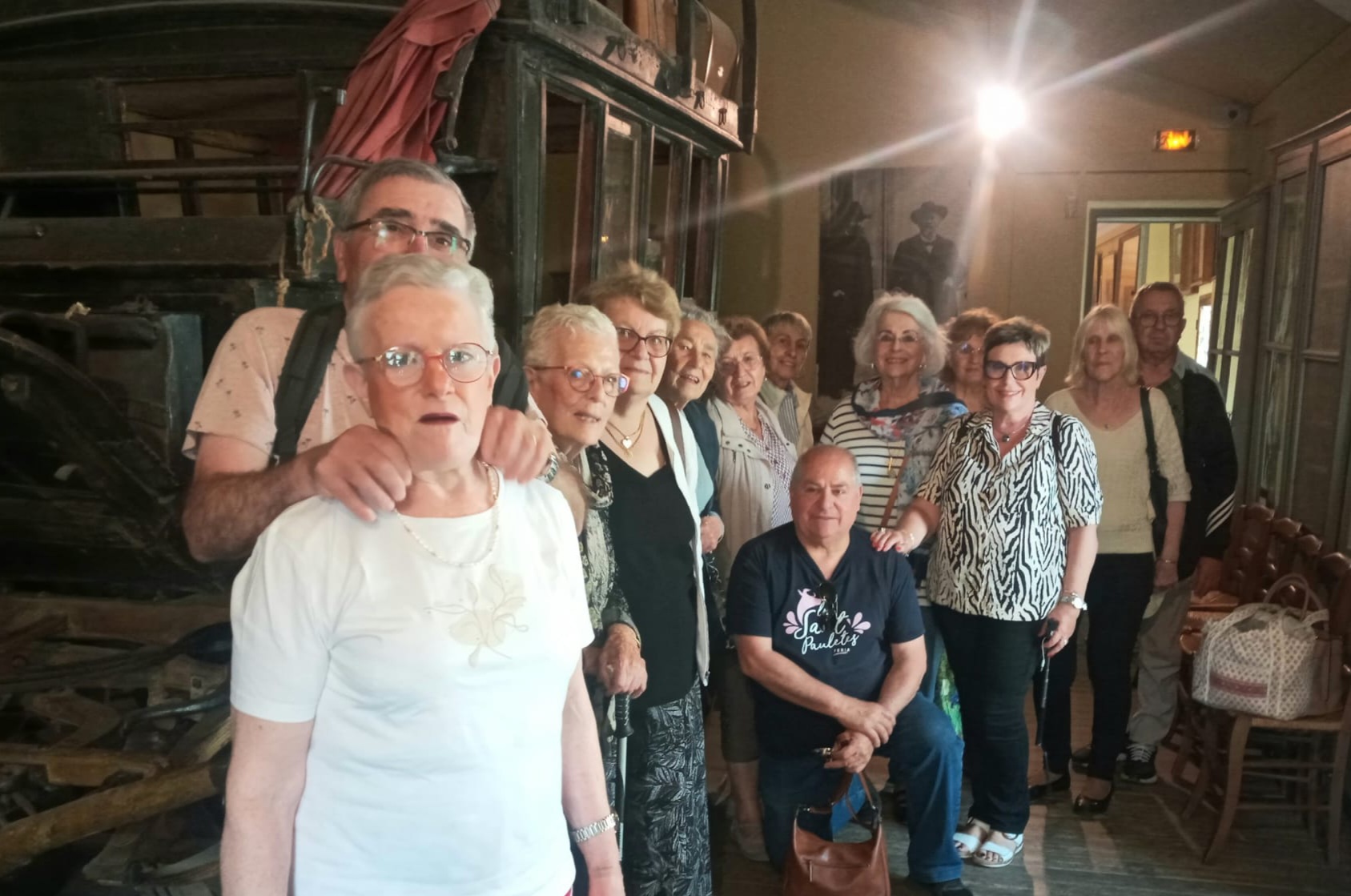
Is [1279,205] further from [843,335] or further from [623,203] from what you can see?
[623,203]

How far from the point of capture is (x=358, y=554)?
1193mm

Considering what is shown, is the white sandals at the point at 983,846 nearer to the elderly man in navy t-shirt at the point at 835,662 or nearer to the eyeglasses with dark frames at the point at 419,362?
the elderly man in navy t-shirt at the point at 835,662

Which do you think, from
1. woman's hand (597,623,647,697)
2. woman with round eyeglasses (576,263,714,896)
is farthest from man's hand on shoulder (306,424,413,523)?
woman with round eyeglasses (576,263,714,896)

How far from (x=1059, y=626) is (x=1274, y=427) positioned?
8.73ft

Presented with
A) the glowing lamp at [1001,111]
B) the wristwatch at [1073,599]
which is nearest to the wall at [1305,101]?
the glowing lamp at [1001,111]

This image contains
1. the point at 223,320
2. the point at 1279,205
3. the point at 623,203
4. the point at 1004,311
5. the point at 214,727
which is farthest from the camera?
the point at 1004,311

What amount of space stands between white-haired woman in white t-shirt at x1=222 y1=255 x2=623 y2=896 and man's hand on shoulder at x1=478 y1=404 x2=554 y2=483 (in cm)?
4

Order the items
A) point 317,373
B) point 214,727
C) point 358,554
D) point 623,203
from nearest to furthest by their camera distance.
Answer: point 358,554 < point 317,373 < point 214,727 < point 623,203

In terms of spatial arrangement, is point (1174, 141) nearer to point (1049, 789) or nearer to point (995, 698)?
point (1049, 789)

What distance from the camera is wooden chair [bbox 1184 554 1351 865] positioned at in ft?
10.4

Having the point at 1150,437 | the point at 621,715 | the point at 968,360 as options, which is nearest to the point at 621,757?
the point at 621,715

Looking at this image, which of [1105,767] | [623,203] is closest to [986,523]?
[1105,767]

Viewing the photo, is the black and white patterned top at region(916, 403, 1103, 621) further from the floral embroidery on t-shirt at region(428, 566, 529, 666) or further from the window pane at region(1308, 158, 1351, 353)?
the floral embroidery on t-shirt at region(428, 566, 529, 666)

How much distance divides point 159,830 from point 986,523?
7.93 ft
